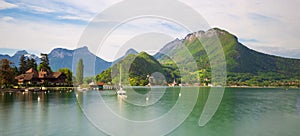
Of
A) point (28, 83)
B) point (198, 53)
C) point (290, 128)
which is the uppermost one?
point (198, 53)

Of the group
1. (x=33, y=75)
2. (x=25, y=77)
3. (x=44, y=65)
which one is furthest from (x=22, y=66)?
(x=33, y=75)

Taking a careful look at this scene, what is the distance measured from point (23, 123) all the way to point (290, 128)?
45.8 feet

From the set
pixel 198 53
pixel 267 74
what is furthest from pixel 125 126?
pixel 267 74

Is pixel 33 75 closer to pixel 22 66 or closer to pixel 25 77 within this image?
pixel 25 77

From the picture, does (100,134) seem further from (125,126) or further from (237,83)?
(237,83)

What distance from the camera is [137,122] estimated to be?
53.0 ft

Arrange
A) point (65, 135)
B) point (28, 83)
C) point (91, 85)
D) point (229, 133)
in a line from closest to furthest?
point (65, 135)
point (229, 133)
point (28, 83)
point (91, 85)

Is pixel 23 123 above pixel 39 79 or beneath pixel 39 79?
beneath

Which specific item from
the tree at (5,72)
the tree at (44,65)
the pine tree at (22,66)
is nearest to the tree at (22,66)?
the pine tree at (22,66)

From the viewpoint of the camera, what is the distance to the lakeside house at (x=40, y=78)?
1940 inches

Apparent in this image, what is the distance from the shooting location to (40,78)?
51719 millimetres

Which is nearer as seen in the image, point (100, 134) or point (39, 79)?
Answer: point (100, 134)

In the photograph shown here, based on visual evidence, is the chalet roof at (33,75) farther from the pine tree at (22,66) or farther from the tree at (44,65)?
the pine tree at (22,66)

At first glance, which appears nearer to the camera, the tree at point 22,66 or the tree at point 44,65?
the tree at point 22,66
